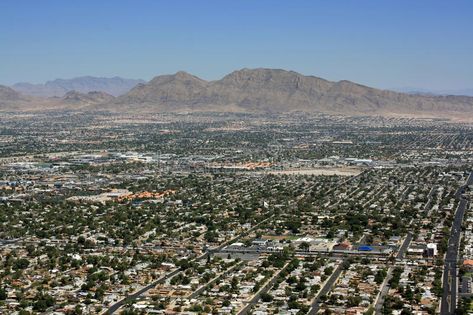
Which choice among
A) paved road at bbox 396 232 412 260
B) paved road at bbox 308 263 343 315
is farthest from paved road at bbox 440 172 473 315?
paved road at bbox 308 263 343 315

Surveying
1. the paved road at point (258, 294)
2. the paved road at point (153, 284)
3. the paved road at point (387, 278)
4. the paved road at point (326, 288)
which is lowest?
the paved road at point (153, 284)

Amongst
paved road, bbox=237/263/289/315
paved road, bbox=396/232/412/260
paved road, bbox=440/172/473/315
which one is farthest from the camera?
paved road, bbox=396/232/412/260

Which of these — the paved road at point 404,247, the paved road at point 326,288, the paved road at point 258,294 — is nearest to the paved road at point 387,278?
the paved road at point 404,247

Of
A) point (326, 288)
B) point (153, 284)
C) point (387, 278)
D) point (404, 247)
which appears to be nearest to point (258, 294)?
point (326, 288)

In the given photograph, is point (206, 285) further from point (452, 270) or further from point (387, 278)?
point (452, 270)

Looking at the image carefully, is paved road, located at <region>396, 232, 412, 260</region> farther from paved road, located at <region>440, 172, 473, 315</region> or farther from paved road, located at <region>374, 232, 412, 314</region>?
paved road, located at <region>440, 172, 473, 315</region>

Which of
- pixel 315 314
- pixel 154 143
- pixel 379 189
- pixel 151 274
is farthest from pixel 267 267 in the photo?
pixel 154 143

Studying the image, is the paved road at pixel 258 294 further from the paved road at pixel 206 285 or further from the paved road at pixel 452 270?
the paved road at pixel 452 270
